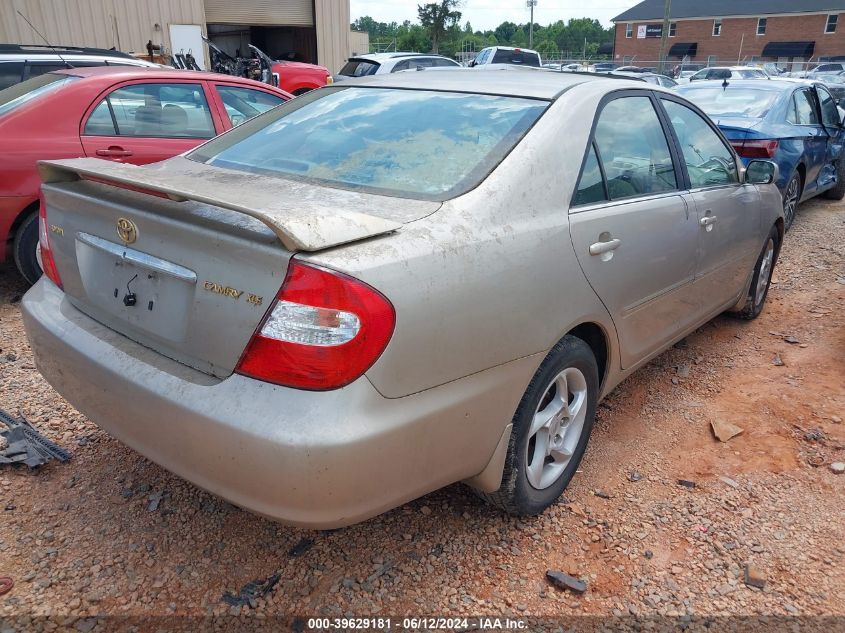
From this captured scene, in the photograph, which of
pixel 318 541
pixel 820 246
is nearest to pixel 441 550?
Result: pixel 318 541

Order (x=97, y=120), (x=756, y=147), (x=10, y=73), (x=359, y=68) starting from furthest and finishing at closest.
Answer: (x=359, y=68) → (x=10, y=73) → (x=756, y=147) → (x=97, y=120)

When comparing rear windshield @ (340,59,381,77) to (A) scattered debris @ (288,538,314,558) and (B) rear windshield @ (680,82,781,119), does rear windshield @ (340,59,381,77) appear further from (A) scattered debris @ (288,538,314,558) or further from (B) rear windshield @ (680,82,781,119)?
(A) scattered debris @ (288,538,314,558)

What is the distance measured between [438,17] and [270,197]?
189ft

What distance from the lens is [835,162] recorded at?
843cm

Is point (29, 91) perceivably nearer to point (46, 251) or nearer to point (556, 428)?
point (46, 251)

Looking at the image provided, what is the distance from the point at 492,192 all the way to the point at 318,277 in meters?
0.74

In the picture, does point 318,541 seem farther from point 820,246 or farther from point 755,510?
point 820,246

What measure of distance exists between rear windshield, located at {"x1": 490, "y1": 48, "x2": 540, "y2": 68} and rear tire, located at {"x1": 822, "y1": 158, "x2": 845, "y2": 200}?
12.2 meters

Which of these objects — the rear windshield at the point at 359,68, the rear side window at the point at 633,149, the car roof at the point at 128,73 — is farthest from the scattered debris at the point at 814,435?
the rear windshield at the point at 359,68

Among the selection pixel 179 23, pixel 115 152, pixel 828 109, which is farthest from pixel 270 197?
pixel 179 23

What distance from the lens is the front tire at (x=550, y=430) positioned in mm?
2336

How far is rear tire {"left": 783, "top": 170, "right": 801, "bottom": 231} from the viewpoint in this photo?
6.72 m

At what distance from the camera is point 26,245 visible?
15.0ft

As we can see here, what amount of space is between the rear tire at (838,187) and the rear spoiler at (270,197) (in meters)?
8.83
